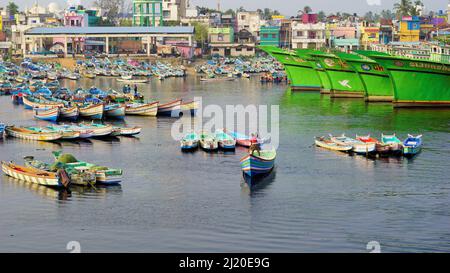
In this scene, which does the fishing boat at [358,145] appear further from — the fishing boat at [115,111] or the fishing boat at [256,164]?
the fishing boat at [115,111]

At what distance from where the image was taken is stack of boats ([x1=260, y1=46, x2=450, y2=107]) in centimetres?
5378

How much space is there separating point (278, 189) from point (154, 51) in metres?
76.5

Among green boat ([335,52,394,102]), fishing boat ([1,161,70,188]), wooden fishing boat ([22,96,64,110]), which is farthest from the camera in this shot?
green boat ([335,52,394,102])

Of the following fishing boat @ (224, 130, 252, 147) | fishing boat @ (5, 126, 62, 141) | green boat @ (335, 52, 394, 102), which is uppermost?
green boat @ (335, 52, 394, 102)

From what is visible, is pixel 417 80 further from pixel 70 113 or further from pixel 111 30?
Result: pixel 111 30

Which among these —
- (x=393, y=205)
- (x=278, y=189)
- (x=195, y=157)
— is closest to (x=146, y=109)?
(x=195, y=157)

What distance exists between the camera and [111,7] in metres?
145

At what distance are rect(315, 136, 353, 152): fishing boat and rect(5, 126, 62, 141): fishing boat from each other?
11.2 meters

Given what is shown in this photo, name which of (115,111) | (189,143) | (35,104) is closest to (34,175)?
(189,143)

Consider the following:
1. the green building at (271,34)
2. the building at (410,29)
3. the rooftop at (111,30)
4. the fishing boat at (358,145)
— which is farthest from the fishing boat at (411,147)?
the green building at (271,34)

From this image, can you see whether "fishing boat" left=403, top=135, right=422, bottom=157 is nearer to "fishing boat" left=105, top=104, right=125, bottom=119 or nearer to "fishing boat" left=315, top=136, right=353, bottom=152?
"fishing boat" left=315, top=136, right=353, bottom=152

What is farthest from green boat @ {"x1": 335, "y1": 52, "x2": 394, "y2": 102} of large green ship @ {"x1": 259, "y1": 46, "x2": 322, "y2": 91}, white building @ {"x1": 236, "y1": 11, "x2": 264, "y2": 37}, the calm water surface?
white building @ {"x1": 236, "y1": 11, "x2": 264, "y2": 37}

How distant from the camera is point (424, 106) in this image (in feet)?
181

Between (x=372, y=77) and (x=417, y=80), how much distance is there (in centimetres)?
550
